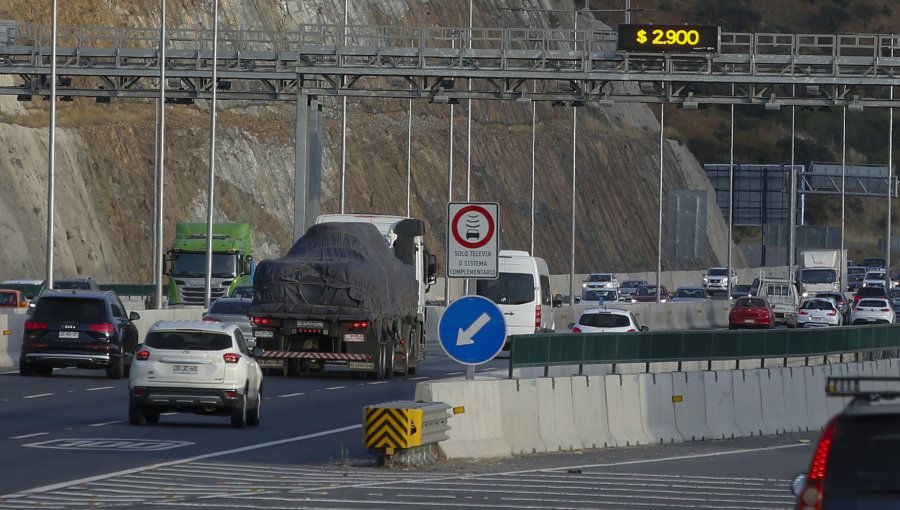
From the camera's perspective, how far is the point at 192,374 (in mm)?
23734

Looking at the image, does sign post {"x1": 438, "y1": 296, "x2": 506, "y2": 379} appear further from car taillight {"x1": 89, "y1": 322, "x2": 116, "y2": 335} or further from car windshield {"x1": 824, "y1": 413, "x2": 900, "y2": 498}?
car taillight {"x1": 89, "y1": 322, "x2": 116, "y2": 335}

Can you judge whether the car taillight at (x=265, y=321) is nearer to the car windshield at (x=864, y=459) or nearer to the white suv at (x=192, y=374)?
the white suv at (x=192, y=374)

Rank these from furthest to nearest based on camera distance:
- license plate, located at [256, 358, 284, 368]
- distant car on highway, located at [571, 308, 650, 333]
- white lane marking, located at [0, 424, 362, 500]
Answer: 1. distant car on highway, located at [571, 308, 650, 333]
2. license plate, located at [256, 358, 284, 368]
3. white lane marking, located at [0, 424, 362, 500]

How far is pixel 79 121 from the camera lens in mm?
82562

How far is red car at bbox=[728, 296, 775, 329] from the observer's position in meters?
65.4

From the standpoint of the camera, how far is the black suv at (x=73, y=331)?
108ft

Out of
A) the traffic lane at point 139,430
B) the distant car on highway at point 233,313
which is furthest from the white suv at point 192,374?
the distant car on highway at point 233,313

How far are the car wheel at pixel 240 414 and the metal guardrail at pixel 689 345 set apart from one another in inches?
163

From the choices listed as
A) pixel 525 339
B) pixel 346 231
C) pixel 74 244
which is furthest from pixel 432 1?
pixel 525 339

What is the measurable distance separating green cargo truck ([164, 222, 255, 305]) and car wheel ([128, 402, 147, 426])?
32309mm

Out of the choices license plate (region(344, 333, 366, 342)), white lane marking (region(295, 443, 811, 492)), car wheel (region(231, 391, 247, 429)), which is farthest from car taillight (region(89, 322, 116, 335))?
white lane marking (region(295, 443, 811, 492))

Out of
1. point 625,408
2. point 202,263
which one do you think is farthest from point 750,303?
point 625,408

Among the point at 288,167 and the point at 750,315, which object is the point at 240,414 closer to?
the point at 750,315

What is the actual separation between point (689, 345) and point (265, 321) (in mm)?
8494
